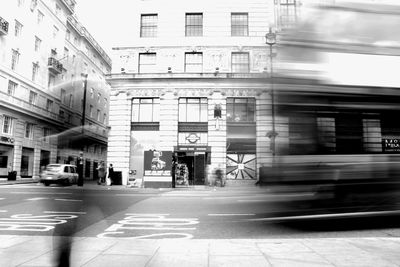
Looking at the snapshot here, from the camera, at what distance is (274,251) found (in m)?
3.38

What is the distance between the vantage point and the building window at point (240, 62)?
1530 millimetres

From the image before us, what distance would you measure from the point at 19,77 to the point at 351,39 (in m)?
1.67

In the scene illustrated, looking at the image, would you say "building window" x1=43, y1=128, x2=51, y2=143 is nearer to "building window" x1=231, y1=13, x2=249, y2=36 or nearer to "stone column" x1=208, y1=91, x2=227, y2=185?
"stone column" x1=208, y1=91, x2=227, y2=185

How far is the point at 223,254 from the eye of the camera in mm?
3234

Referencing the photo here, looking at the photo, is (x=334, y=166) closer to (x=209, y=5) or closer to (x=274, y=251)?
(x=209, y=5)

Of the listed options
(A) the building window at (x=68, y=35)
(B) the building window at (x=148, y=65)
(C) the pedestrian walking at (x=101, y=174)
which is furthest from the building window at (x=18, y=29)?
(B) the building window at (x=148, y=65)

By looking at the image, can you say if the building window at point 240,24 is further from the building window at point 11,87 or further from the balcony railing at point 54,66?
the building window at point 11,87

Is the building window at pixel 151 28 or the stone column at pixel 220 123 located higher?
the building window at pixel 151 28

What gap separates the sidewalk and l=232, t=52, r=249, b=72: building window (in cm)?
179

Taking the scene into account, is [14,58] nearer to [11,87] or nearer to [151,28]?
[11,87]

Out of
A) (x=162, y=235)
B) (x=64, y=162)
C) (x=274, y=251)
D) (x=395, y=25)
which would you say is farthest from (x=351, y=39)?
(x=162, y=235)

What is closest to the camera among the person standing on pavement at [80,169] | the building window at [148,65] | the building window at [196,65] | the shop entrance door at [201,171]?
the person standing on pavement at [80,169]

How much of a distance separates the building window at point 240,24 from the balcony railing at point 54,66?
0.97m

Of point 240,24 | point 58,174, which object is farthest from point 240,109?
point 58,174
